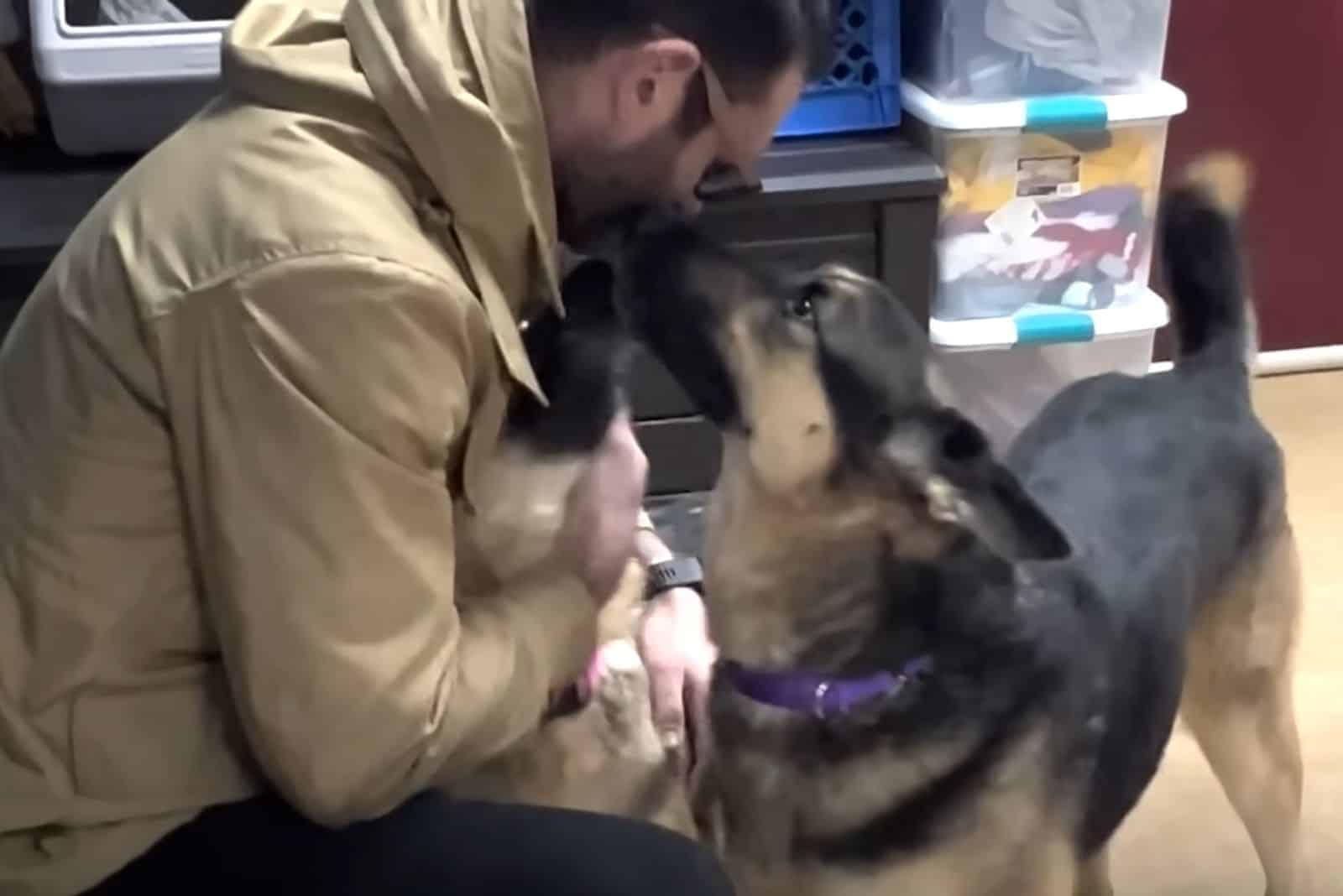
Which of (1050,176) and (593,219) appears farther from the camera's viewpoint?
(1050,176)

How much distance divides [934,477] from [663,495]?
3.59 ft

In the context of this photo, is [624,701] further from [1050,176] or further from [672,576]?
[1050,176]

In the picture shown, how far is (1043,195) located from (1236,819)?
95 cm

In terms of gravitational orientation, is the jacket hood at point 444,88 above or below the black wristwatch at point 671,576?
above

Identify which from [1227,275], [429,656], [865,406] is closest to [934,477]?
[865,406]

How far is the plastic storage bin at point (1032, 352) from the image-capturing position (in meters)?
2.43

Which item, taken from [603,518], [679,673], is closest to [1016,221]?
[679,673]

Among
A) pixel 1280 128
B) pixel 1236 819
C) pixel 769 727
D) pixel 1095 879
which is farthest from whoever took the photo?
pixel 1280 128

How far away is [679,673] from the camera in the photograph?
1.50 meters

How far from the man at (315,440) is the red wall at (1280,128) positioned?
193cm

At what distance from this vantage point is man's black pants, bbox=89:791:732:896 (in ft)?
3.70

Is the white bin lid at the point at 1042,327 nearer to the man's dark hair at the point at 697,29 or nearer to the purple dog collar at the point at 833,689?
the purple dog collar at the point at 833,689

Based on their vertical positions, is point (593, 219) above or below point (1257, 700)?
above

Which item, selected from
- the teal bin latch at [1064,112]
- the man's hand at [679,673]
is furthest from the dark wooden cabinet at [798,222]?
the man's hand at [679,673]
